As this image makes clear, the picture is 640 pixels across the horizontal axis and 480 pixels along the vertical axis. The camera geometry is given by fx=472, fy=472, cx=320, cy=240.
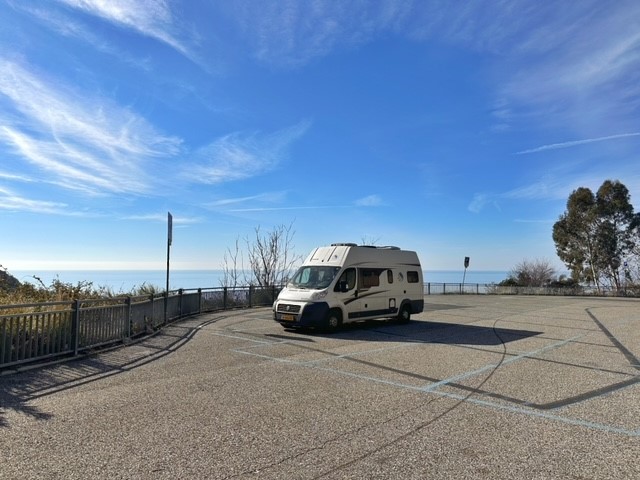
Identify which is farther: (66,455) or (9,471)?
(66,455)

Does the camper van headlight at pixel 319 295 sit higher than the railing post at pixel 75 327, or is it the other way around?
the camper van headlight at pixel 319 295

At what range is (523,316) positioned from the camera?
19.3m

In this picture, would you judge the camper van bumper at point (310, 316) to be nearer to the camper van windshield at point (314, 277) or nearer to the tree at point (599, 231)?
the camper van windshield at point (314, 277)

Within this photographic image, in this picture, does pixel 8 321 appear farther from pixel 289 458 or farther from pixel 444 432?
pixel 444 432

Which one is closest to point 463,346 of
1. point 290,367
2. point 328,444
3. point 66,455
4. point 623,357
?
point 623,357

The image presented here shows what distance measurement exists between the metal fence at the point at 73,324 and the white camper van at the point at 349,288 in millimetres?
3512

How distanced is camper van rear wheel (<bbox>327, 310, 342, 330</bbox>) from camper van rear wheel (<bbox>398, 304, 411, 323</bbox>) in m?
3.16

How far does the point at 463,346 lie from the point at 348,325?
4915mm

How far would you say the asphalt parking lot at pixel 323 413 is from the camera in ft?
13.3

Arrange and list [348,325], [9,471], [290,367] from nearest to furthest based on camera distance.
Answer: [9,471] < [290,367] < [348,325]

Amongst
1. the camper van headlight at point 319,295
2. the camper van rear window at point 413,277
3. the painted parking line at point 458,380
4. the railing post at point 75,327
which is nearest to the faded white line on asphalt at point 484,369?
the painted parking line at point 458,380

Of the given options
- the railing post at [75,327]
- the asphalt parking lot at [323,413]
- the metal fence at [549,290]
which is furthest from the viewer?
the metal fence at [549,290]

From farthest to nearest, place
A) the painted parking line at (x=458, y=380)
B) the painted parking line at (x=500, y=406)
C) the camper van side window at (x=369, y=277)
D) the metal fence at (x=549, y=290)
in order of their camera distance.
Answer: the metal fence at (x=549, y=290) → the camper van side window at (x=369, y=277) → the painted parking line at (x=458, y=380) → the painted parking line at (x=500, y=406)

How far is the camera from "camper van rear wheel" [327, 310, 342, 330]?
1327 cm
